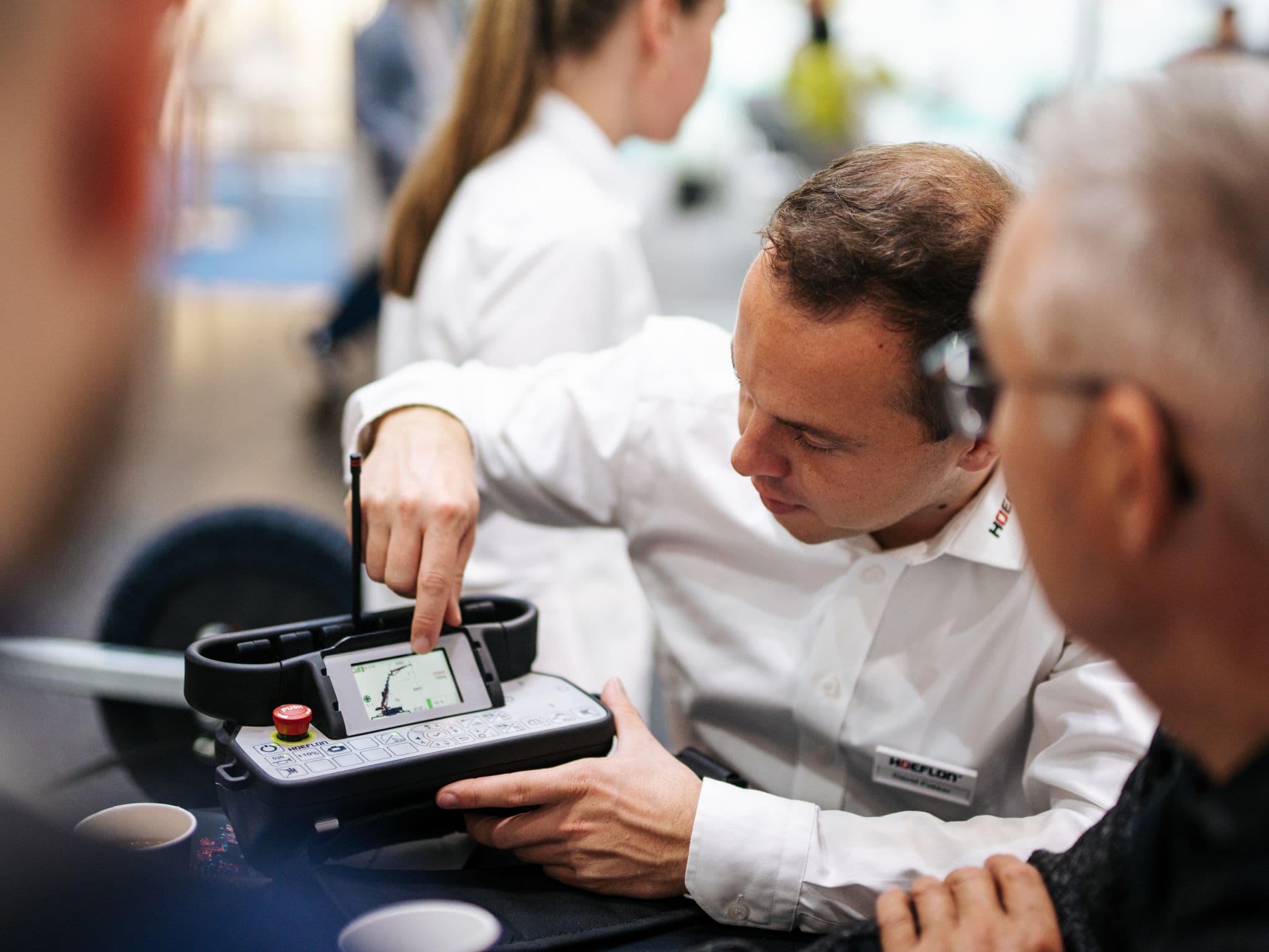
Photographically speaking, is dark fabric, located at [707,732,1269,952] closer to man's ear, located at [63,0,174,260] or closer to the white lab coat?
man's ear, located at [63,0,174,260]

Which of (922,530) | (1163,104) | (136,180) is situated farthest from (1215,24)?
(136,180)

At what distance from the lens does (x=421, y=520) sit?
1062 millimetres

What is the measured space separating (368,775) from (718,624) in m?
0.51

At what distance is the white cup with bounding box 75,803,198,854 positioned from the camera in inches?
31.1

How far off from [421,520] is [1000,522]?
545 millimetres

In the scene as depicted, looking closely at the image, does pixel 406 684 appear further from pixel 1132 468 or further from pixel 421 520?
pixel 1132 468

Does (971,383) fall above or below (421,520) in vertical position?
above

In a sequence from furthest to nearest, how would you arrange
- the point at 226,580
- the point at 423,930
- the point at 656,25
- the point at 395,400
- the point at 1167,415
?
the point at 656,25, the point at 226,580, the point at 395,400, the point at 423,930, the point at 1167,415

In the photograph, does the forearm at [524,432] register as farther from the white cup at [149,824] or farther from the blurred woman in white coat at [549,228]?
the white cup at [149,824]

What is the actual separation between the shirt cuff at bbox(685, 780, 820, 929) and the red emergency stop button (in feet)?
1.05

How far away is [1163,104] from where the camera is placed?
1.91 ft

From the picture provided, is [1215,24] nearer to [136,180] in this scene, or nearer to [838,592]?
[838,592]

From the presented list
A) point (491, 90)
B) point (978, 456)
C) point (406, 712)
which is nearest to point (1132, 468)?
point (978, 456)

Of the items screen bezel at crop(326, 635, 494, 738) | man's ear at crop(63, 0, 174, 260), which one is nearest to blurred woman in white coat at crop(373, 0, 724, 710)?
screen bezel at crop(326, 635, 494, 738)
